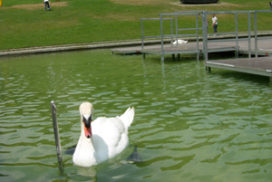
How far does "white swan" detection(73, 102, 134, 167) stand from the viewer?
5116 mm

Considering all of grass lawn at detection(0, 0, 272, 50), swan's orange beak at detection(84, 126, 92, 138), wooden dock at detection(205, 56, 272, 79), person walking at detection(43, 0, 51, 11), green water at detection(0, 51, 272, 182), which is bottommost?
green water at detection(0, 51, 272, 182)

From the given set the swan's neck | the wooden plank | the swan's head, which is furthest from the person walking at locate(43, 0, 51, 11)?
the swan's head

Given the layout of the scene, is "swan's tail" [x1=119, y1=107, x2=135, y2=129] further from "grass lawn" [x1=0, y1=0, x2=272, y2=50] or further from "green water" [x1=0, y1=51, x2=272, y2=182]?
"grass lawn" [x1=0, y1=0, x2=272, y2=50]

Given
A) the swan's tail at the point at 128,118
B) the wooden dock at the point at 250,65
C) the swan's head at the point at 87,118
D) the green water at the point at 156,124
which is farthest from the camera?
the wooden dock at the point at 250,65

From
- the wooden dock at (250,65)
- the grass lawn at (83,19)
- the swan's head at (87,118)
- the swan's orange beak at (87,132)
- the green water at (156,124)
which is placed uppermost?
the grass lawn at (83,19)

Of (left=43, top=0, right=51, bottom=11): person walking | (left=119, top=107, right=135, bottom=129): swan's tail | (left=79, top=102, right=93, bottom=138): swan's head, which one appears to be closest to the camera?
(left=79, top=102, right=93, bottom=138): swan's head

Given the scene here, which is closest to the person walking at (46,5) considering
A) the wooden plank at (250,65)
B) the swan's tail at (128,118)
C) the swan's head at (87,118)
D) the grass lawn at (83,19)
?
the grass lawn at (83,19)

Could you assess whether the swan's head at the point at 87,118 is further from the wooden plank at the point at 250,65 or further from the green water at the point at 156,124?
the wooden plank at the point at 250,65

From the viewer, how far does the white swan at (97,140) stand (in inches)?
201

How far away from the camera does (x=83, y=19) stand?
34.4m

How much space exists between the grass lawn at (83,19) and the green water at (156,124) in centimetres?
1545

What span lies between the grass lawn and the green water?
15450mm

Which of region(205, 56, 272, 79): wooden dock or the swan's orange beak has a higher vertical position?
region(205, 56, 272, 79): wooden dock

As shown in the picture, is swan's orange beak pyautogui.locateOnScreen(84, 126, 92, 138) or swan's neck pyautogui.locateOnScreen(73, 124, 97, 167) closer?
swan's orange beak pyautogui.locateOnScreen(84, 126, 92, 138)
